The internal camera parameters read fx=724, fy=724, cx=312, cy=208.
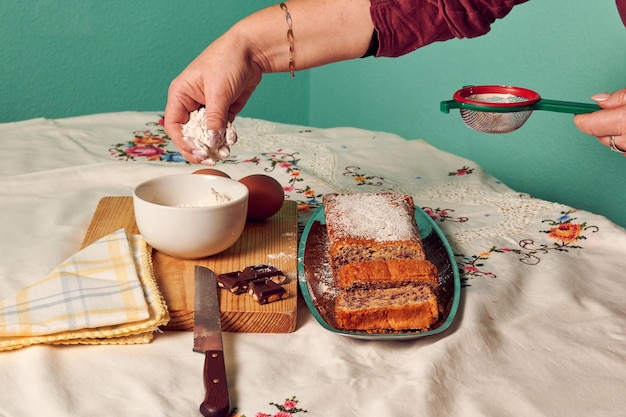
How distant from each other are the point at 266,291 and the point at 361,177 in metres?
0.70

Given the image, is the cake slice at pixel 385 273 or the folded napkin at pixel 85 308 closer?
the folded napkin at pixel 85 308

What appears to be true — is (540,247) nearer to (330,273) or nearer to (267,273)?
(330,273)

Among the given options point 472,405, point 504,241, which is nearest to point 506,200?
point 504,241

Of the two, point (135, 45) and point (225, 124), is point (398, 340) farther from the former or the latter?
point (135, 45)

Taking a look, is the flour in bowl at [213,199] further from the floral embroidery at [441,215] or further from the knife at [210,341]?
the floral embroidery at [441,215]

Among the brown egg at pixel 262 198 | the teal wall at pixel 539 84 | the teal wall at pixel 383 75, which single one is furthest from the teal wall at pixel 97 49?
the brown egg at pixel 262 198

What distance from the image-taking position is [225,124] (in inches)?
50.9

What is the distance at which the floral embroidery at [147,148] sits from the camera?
1715 mm

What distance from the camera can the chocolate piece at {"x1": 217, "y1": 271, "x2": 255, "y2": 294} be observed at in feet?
3.40

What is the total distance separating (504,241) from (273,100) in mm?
2356

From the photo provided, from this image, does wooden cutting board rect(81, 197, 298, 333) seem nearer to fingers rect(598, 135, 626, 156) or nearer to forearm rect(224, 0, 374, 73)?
forearm rect(224, 0, 374, 73)

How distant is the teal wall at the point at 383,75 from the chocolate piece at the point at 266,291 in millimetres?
1339

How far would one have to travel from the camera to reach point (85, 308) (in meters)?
0.94

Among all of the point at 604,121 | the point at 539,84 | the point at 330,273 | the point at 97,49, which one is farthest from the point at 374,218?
the point at 97,49
